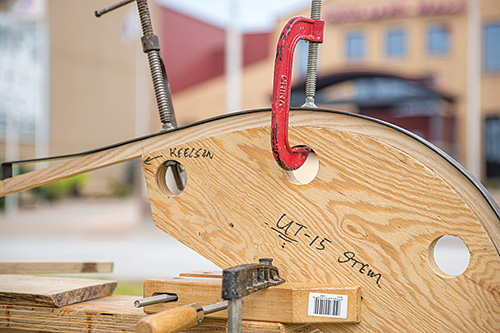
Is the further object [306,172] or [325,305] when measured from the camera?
[306,172]

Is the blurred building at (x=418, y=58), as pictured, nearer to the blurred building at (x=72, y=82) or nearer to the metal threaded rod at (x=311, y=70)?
the blurred building at (x=72, y=82)

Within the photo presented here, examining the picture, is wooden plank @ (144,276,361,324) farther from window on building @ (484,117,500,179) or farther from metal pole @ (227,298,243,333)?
window on building @ (484,117,500,179)

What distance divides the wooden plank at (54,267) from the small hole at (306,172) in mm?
807

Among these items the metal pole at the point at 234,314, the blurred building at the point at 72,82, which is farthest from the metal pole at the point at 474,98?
the metal pole at the point at 234,314

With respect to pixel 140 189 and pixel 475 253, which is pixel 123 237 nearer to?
pixel 140 189

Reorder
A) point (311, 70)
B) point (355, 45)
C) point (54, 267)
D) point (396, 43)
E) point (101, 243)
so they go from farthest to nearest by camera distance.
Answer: point (355, 45) < point (396, 43) < point (101, 243) < point (54, 267) < point (311, 70)

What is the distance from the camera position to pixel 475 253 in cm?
127

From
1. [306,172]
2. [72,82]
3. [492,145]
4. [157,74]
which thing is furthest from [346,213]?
[72,82]

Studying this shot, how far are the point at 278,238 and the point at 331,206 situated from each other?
155 mm

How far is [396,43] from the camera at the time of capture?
62.7 feet

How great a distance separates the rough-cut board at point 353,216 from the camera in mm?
1276

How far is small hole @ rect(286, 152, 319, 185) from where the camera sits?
1.43 meters

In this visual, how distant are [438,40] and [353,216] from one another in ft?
61.1

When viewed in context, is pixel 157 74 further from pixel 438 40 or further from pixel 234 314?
pixel 438 40
